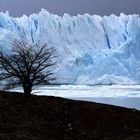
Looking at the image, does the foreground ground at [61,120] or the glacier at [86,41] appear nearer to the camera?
the foreground ground at [61,120]

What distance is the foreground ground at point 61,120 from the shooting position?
37.8 feet

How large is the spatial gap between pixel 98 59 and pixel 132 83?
9.09m

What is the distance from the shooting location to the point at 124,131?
13.4 meters

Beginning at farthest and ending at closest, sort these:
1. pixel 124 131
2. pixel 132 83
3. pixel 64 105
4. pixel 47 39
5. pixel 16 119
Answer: pixel 47 39, pixel 132 83, pixel 64 105, pixel 124 131, pixel 16 119

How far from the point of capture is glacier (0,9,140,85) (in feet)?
204

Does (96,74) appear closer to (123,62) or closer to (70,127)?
Answer: (123,62)

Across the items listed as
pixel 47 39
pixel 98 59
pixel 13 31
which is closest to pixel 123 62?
pixel 98 59

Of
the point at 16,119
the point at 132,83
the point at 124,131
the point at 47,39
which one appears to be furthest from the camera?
the point at 47,39

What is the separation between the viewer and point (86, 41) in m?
72.6

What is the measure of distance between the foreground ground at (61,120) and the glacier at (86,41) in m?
46.1

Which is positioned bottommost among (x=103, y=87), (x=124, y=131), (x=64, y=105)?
(x=124, y=131)

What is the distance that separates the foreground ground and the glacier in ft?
151

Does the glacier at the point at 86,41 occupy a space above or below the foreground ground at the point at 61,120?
above

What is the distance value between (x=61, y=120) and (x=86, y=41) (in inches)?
2349
